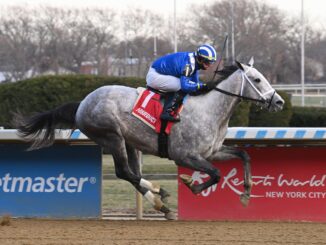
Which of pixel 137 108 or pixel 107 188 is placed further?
pixel 107 188

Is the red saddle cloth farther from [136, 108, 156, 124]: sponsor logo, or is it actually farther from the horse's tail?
the horse's tail

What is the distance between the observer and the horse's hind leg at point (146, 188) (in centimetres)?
885

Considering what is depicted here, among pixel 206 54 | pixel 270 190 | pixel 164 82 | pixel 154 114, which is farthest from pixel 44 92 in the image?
pixel 206 54

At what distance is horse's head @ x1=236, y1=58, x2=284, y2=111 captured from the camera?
8969mm

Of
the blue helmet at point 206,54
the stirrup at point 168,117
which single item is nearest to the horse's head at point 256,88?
the blue helmet at point 206,54

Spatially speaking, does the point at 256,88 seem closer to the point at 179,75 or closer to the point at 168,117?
the point at 179,75

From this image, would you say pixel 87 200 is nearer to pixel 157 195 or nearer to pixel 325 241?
pixel 157 195

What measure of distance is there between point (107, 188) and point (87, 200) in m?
4.07

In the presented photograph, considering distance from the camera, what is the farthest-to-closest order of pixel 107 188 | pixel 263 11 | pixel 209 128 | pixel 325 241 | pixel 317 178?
pixel 263 11
pixel 107 188
pixel 317 178
pixel 209 128
pixel 325 241

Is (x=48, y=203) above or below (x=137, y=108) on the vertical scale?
below

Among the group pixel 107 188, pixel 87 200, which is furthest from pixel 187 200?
pixel 107 188

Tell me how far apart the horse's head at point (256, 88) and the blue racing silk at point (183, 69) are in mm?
525

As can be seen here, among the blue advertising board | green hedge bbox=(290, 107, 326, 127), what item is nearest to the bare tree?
green hedge bbox=(290, 107, 326, 127)

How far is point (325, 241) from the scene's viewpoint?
24.5 feet
